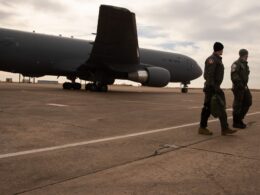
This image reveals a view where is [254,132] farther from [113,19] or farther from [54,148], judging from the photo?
[113,19]

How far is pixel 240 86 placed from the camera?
25.6 ft

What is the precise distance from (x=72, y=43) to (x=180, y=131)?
17.6 metres

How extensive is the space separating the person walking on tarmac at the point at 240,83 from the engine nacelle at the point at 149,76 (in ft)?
42.1

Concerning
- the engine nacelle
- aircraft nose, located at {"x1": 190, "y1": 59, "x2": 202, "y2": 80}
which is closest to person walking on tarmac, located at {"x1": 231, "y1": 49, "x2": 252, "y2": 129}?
the engine nacelle

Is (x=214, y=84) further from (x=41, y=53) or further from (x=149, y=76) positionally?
(x=41, y=53)

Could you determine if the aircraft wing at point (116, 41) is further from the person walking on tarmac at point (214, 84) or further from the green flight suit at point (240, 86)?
the person walking on tarmac at point (214, 84)

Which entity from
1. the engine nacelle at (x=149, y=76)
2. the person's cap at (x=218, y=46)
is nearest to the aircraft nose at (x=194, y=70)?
the engine nacelle at (x=149, y=76)

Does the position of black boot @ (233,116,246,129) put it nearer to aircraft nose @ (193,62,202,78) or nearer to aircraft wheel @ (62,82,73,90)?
aircraft wheel @ (62,82,73,90)

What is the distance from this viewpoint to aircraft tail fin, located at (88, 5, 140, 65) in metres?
18.5

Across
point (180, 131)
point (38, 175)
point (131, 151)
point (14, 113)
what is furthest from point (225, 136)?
point (14, 113)

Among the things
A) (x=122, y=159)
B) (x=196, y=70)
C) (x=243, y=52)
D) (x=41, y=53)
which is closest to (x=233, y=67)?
(x=243, y=52)

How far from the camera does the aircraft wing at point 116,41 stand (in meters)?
18.5

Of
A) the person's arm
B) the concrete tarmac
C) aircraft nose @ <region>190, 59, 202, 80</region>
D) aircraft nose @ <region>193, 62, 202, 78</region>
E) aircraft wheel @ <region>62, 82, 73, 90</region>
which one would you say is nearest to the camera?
the concrete tarmac

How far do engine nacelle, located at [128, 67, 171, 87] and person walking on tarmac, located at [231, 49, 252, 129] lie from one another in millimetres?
12832
